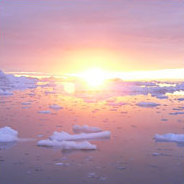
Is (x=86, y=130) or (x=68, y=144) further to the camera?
(x=86, y=130)

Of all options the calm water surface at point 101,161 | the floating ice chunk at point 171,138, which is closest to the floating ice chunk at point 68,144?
the calm water surface at point 101,161

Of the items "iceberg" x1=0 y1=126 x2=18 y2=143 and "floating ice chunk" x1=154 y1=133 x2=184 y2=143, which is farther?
"floating ice chunk" x1=154 y1=133 x2=184 y2=143

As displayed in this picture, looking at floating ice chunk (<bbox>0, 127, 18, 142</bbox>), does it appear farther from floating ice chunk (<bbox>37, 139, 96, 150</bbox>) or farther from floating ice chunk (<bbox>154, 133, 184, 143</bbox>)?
floating ice chunk (<bbox>154, 133, 184, 143</bbox>)

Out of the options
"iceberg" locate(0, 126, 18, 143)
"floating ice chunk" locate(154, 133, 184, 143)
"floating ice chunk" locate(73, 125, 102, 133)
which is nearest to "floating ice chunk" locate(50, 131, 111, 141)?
"floating ice chunk" locate(73, 125, 102, 133)

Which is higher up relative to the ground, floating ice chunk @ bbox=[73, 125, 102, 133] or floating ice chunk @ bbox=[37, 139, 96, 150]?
floating ice chunk @ bbox=[73, 125, 102, 133]

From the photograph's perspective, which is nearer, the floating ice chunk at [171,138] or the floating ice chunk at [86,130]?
the floating ice chunk at [171,138]

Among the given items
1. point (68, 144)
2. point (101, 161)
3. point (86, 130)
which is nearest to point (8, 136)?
point (68, 144)

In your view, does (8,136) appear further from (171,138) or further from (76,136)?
(171,138)

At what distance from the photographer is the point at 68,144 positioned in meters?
5.45

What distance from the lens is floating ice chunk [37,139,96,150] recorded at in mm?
5338

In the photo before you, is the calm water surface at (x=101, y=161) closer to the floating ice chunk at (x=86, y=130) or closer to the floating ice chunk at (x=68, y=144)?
the floating ice chunk at (x=68, y=144)

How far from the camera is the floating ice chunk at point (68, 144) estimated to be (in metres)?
5.34

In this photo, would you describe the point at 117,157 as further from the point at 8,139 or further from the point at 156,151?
the point at 8,139

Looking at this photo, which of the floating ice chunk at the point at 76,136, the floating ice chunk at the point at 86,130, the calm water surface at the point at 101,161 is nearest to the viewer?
the calm water surface at the point at 101,161
